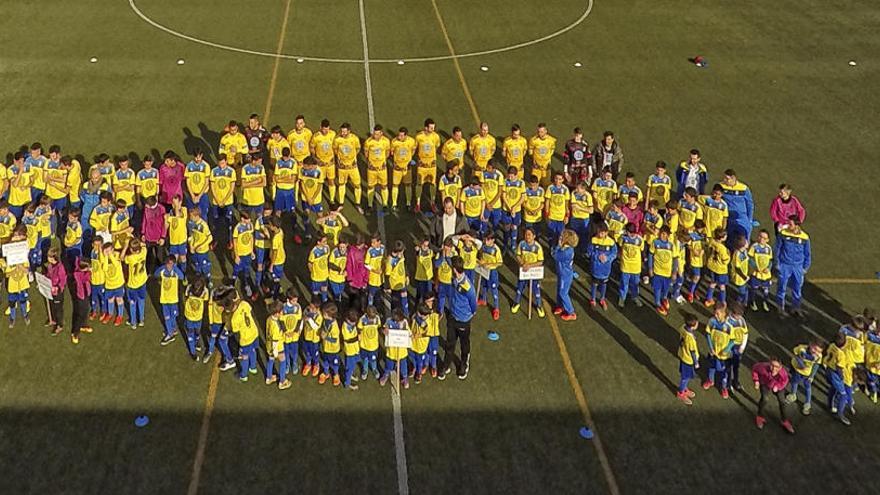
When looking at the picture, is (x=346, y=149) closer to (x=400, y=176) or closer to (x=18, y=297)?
(x=400, y=176)

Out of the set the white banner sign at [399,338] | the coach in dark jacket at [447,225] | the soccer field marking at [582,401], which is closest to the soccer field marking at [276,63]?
the coach in dark jacket at [447,225]

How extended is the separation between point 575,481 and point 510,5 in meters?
23.9

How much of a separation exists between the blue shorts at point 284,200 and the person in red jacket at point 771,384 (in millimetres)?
9552

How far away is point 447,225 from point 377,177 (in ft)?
10.00

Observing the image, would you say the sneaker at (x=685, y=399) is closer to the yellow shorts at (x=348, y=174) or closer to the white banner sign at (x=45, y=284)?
the yellow shorts at (x=348, y=174)

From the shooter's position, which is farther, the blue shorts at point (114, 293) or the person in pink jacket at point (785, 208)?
the person in pink jacket at point (785, 208)

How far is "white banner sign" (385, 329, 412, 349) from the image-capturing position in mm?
11695

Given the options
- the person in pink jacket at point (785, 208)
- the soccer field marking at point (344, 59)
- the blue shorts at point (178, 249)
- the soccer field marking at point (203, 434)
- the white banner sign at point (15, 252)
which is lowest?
the soccer field marking at point (203, 434)

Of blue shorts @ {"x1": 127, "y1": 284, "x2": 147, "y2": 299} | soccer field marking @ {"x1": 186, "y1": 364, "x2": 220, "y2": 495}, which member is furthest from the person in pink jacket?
blue shorts @ {"x1": 127, "y1": 284, "x2": 147, "y2": 299}

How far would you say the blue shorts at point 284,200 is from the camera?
16.3 metres

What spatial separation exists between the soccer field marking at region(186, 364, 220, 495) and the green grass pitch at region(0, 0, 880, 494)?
4cm

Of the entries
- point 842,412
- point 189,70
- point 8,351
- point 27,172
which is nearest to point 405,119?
point 189,70

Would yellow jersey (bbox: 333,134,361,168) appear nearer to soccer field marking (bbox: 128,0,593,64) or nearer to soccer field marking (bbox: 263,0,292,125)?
soccer field marking (bbox: 263,0,292,125)

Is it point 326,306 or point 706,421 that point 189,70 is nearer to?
point 326,306
